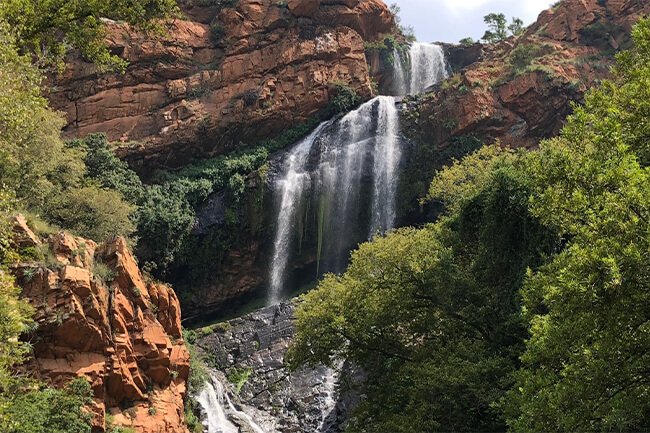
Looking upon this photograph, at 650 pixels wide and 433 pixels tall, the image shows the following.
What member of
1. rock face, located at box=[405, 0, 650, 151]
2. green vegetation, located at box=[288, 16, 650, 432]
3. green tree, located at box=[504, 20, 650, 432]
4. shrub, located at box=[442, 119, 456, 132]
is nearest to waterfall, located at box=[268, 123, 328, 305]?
rock face, located at box=[405, 0, 650, 151]

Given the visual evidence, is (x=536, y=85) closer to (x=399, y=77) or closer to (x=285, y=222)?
(x=399, y=77)

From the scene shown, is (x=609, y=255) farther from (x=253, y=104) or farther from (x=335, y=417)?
(x=253, y=104)

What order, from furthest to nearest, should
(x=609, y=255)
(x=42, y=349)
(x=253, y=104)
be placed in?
(x=253, y=104)
(x=42, y=349)
(x=609, y=255)

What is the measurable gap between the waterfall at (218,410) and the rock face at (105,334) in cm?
261

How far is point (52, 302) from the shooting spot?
51.1 feet

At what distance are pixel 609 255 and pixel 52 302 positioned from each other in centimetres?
1497

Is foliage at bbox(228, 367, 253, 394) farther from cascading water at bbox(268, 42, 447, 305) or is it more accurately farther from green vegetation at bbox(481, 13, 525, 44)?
green vegetation at bbox(481, 13, 525, 44)

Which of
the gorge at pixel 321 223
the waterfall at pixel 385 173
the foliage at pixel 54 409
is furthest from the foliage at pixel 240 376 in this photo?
the waterfall at pixel 385 173

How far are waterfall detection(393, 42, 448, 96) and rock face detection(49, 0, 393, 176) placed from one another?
5222 millimetres

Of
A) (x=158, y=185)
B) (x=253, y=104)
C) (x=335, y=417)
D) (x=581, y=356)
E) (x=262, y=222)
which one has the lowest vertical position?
(x=335, y=417)

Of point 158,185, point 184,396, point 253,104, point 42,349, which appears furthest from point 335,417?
point 253,104

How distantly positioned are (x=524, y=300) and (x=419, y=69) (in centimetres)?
4173

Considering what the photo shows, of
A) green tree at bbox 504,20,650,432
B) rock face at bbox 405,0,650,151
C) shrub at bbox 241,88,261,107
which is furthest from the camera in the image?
shrub at bbox 241,88,261,107

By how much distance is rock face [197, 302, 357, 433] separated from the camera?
22.7 metres
